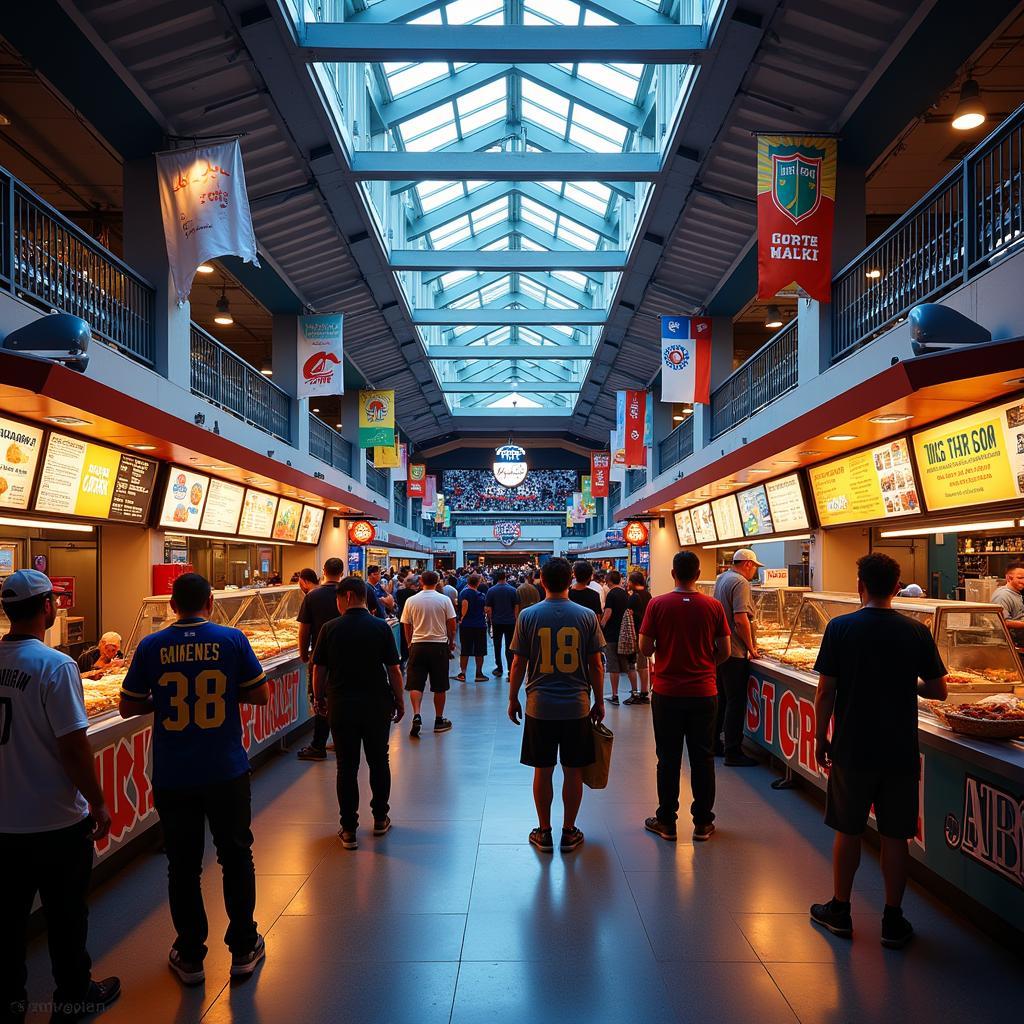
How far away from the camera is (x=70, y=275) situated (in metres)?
7.76

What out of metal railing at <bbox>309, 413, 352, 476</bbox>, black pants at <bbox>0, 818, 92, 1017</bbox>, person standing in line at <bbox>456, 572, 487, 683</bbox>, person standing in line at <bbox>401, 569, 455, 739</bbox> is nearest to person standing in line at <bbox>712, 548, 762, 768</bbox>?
person standing in line at <bbox>401, 569, 455, 739</bbox>

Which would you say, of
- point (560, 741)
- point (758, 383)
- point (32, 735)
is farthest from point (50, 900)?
point (758, 383)

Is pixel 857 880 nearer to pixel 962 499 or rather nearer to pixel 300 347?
pixel 962 499

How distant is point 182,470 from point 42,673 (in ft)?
23.2

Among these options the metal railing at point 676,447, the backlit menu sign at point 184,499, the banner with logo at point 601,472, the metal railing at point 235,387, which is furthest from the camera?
the banner with logo at point 601,472

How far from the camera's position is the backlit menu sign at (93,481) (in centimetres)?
717

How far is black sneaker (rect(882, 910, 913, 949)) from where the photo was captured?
158 inches

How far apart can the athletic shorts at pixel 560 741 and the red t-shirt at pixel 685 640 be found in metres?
0.70

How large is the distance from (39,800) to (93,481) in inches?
213

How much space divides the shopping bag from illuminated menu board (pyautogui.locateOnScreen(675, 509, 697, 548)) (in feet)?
41.7

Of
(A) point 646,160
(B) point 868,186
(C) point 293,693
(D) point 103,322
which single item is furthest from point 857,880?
(B) point 868,186

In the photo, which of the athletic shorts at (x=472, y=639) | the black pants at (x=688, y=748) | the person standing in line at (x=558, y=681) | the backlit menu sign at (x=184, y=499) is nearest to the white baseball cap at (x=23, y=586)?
the person standing in line at (x=558, y=681)

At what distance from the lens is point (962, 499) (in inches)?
266

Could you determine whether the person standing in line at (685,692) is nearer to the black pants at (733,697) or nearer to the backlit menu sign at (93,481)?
the black pants at (733,697)
